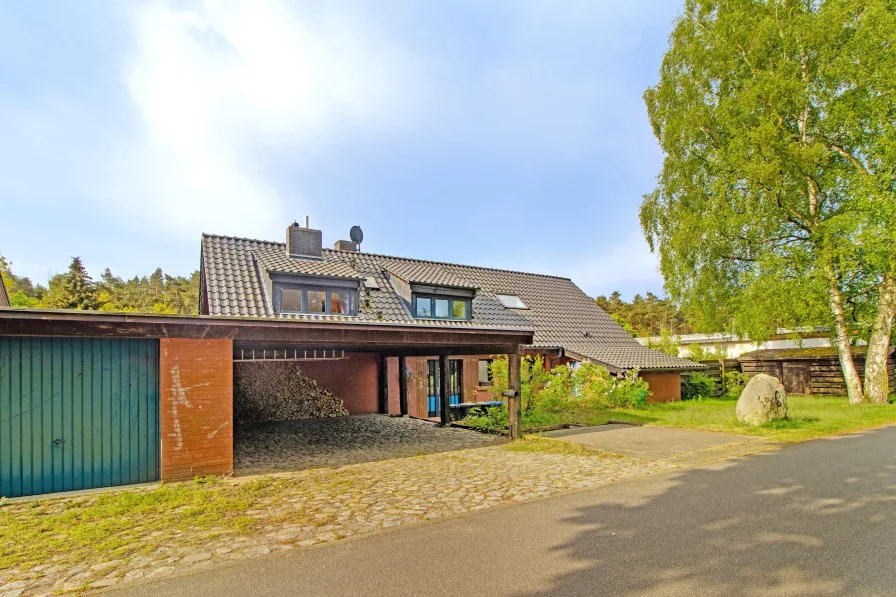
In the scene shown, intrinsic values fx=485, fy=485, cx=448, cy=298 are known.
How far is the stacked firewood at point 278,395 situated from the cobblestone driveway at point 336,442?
909 millimetres

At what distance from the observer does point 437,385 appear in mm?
18500

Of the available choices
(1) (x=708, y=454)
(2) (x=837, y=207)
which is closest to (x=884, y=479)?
(1) (x=708, y=454)

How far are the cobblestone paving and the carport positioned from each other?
64 centimetres

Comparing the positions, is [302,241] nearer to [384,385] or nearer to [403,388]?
[384,385]

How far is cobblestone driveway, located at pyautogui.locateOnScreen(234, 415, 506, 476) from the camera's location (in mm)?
9195

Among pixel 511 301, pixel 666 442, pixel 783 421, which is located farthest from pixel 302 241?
pixel 783 421

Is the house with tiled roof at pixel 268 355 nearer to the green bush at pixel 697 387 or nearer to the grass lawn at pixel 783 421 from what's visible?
the green bush at pixel 697 387

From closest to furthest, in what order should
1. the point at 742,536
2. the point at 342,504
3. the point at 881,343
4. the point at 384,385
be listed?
the point at 742,536 < the point at 342,504 < the point at 881,343 < the point at 384,385

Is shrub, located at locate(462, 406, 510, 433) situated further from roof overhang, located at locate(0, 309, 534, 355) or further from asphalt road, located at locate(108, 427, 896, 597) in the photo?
asphalt road, located at locate(108, 427, 896, 597)

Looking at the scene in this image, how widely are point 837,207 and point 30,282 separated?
81495mm

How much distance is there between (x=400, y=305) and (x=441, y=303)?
1.55 meters

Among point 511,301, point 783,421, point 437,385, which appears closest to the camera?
point 783,421

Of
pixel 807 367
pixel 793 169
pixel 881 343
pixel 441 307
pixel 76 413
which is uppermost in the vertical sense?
pixel 793 169

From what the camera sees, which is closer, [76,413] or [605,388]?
[76,413]
